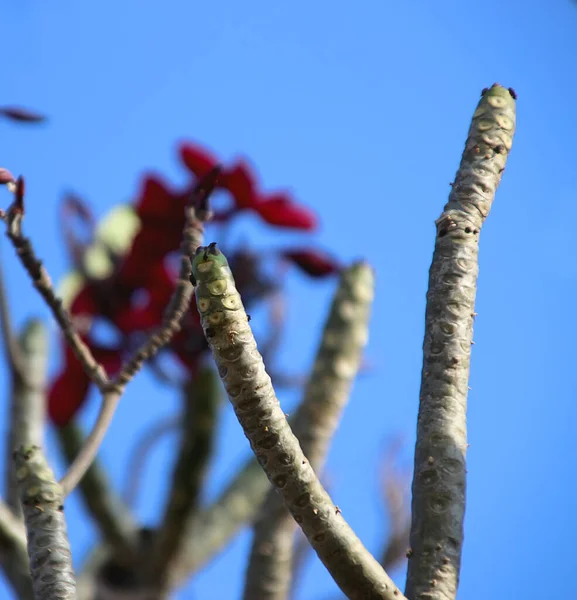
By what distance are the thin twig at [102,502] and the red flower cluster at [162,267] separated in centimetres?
25

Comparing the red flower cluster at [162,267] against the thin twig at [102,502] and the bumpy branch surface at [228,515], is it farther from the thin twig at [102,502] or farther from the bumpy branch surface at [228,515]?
the bumpy branch surface at [228,515]

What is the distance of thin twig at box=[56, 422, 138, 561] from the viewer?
2146 mm

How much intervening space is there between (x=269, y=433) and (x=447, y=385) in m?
0.21

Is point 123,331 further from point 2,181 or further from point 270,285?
point 2,181

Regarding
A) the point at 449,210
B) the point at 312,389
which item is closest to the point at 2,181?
the point at 449,210

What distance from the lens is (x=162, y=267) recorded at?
1.79 metres

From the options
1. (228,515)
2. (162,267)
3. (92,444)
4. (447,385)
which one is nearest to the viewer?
(447,385)

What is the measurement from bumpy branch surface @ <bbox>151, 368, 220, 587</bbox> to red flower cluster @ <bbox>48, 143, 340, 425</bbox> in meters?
0.11

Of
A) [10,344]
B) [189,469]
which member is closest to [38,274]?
[10,344]

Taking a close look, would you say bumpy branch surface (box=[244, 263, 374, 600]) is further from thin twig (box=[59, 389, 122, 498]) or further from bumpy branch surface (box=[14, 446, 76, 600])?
bumpy branch surface (box=[14, 446, 76, 600])

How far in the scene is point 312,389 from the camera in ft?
5.08

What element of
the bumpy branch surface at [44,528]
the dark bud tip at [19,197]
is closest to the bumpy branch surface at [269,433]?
the bumpy branch surface at [44,528]

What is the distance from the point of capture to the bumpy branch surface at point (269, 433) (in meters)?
0.73

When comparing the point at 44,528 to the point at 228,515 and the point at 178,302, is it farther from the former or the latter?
the point at 228,515
